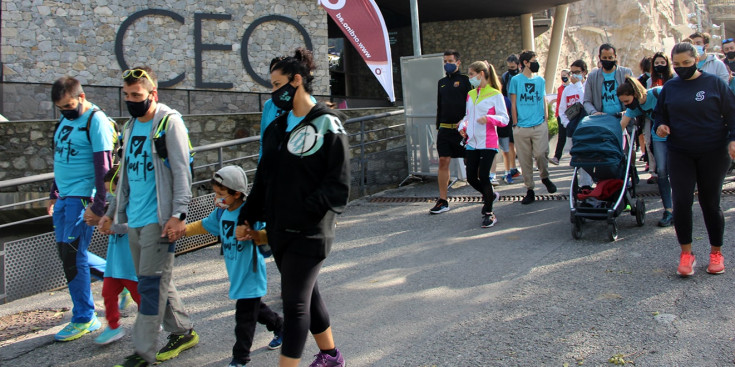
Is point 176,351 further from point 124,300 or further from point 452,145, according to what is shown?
point 452,145

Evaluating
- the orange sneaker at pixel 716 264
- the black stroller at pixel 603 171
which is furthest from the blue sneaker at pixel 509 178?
the orange sneaker at pixel 716 264

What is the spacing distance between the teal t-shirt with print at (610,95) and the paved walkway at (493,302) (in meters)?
1.23

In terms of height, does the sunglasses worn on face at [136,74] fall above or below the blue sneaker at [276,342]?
above

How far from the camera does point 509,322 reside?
4.67 metres

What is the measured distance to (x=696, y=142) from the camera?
526cm

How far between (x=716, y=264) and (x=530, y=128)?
370 centimetres

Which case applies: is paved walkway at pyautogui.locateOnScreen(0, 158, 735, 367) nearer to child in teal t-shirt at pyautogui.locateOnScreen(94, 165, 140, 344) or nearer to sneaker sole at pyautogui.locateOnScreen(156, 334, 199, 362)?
sneaker sole at pyautogui.locateOnScreen(156, 334, 199, 362)

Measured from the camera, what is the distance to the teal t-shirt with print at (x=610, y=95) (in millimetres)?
7461

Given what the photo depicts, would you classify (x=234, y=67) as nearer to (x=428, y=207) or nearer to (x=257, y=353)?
(x=428, y=207)

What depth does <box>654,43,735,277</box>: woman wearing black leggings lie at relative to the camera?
523 cm

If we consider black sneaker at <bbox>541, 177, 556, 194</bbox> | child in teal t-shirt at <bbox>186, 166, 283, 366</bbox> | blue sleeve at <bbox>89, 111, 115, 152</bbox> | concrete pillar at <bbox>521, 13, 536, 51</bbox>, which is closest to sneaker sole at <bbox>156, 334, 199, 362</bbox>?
child in teal t-shirt at <bbox>186, 166, 283, 366</bbox>

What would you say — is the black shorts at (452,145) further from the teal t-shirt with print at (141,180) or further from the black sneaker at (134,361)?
the black sneaker at (134,361)

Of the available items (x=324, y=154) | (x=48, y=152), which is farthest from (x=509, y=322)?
(x=48, y=152)

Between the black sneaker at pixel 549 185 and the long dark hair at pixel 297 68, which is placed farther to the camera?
the black sneaker at pixel 549 185
